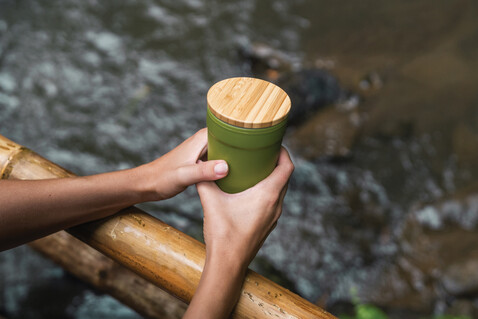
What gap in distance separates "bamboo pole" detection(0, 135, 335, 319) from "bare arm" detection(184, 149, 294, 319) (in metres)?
0.08

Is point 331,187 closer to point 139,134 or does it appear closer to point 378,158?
point 378,158

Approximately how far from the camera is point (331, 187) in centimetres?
430

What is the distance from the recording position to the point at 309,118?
15.6 ft

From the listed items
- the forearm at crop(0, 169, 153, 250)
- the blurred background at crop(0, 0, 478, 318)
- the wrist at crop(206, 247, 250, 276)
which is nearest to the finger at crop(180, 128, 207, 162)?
the forearm at crop(0, 169, 153, 250)

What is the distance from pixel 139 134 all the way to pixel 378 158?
2.95 meters

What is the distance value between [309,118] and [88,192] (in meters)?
3.65

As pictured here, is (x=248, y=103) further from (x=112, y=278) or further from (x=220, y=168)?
(x=112, y=278)

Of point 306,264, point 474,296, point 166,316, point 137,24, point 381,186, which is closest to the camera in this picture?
point 166,316

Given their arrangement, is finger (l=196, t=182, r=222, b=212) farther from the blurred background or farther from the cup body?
the blurred background

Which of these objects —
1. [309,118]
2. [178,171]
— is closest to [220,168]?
[178,171]

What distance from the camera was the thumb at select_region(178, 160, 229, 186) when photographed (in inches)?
53.7

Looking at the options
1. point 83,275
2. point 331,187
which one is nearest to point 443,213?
point 331,187

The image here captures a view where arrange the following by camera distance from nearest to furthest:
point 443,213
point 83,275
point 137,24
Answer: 1. point 83,275
2. point 443,213
3. point 137,24

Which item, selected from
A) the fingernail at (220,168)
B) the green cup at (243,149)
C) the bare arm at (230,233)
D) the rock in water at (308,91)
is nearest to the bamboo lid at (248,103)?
the green cup at (243,149)
